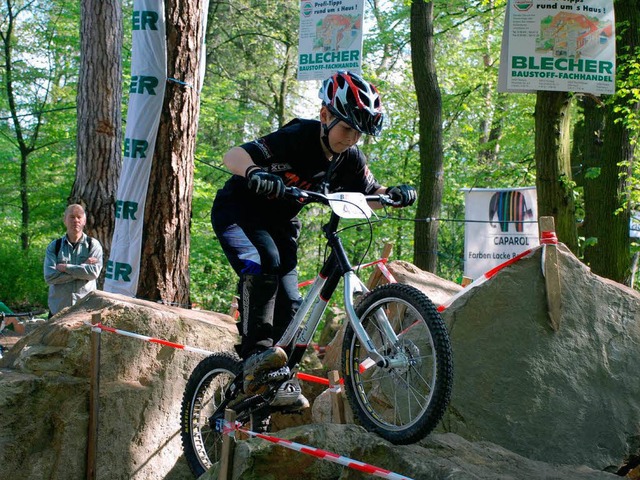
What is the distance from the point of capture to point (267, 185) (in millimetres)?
3822

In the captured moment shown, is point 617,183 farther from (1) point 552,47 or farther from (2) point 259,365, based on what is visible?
(2) point 259,365

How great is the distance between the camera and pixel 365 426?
3.96 m

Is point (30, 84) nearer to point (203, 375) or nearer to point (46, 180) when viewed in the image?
point (46, 180)

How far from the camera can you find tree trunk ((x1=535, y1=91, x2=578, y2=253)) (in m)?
8.58

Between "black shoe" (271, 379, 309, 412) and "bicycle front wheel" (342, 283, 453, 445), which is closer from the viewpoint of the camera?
"bicycle front wheel" (342, 283, 453, 445)

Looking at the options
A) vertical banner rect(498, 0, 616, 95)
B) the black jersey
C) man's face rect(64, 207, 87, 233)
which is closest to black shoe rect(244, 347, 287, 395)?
the black jersey

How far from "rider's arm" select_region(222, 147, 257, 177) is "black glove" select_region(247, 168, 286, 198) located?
11.4 inches

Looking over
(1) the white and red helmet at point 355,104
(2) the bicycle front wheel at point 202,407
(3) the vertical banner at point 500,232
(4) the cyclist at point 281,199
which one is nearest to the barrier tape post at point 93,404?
(2) the bicycle front wheel at point 202,407

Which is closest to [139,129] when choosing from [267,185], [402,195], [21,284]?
[402,195]

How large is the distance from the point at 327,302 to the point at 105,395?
95.6 inches

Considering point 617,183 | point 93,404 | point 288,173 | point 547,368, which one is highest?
point 617,183

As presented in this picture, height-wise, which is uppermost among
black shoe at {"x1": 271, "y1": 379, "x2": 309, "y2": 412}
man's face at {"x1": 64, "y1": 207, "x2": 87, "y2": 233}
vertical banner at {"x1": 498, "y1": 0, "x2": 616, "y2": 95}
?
vertical banner at {"x1": 498, "y1": 0, "x2": 616, "y2": 95}

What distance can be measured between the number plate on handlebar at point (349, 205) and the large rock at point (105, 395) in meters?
2.64

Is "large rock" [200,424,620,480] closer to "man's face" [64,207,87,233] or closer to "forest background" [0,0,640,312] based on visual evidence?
"man's face" [64,207,87,233]
